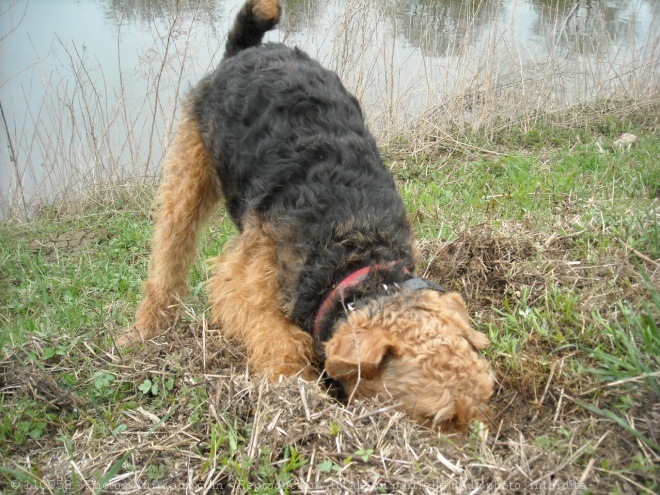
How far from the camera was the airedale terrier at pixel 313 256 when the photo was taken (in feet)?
7.61

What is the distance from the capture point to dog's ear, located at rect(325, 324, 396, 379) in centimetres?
227

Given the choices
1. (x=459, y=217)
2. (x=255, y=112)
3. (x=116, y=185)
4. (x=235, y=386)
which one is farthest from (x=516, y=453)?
(x=116, y=185)

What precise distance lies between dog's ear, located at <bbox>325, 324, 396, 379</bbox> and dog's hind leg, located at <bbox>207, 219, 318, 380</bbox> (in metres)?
0.30

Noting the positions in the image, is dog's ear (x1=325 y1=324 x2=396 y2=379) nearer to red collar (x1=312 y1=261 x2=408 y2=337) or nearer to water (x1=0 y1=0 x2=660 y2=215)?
red collar (x1=312 y1=261 x2=408 y2=337)

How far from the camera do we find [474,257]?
3.45m

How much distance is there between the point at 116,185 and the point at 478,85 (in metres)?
4.86

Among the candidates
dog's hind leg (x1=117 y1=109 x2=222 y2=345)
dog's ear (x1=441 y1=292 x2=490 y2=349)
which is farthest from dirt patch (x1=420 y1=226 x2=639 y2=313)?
dog's hind leg (x1=117 y1=109 x2=222 y2=345)

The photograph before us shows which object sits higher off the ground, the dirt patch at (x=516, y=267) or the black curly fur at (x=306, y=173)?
the black curly fur at (x=306, y=173)

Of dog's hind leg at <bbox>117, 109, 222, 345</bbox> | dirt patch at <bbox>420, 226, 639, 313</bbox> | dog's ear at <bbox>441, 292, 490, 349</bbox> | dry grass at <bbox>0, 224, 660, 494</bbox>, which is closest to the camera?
dry grass at <bbox>0, 224, 660, 494</bbox>

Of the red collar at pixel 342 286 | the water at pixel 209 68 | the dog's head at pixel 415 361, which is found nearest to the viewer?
the dog's head at pixel 415 361

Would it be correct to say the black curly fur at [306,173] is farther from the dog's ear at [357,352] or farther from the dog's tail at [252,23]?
the dog's tail at [252,23]

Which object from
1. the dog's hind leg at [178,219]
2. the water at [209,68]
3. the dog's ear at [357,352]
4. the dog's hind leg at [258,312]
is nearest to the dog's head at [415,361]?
the dog's ear at [357,352]

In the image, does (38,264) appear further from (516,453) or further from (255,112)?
(516,453)

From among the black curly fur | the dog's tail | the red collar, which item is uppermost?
the dog's tail
